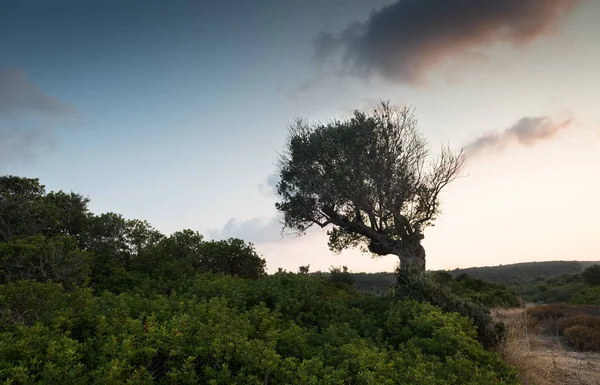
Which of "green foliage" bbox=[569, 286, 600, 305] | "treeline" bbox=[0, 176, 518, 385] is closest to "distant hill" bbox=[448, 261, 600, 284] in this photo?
"green foliage" bbox=[569, 286, 600, 305]

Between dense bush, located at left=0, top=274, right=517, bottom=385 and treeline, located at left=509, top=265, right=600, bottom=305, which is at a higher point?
dense bush, located at left=0, top=274, right=517, bottom=385

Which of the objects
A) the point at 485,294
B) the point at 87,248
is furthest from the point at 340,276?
the point at 87,248

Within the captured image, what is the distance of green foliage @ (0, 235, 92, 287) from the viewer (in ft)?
38.6

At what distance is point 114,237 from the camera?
1748 centimetres

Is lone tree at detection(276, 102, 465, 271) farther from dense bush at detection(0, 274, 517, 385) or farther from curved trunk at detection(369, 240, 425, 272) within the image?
dense bush at detection(0, 274, 517, 385)

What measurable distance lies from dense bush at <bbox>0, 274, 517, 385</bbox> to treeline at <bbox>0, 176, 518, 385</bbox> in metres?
0.03

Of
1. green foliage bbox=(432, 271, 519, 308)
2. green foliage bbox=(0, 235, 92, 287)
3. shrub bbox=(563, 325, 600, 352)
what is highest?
green foliage bbox=(0, 235, 92, 287)

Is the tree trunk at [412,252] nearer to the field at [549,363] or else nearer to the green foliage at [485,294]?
the green foliage at [485,294]

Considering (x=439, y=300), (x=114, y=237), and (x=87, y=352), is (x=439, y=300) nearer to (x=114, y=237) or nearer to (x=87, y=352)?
(x=87, y=352)

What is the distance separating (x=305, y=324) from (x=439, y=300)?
4357 millimetres

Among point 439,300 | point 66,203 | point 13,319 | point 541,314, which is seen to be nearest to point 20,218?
point 66,203

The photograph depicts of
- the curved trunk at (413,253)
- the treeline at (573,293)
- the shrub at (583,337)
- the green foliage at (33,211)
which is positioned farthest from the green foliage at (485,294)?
the green foliage at (33,211)

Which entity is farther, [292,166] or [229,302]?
[292,166]

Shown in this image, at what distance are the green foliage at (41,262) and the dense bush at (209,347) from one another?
341 centimetres
